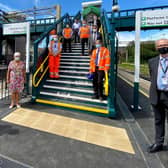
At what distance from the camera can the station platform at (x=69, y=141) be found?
238 centimetres

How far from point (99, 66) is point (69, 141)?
218 centimetres

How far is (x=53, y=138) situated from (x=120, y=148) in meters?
1.15

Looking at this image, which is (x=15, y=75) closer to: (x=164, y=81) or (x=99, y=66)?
(x=99, y=66)

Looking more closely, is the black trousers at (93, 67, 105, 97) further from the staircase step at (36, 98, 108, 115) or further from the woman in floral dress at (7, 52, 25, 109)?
the woman in floral dress at (7, 52, 25, 109)

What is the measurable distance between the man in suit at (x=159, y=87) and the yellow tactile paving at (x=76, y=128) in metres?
0.49

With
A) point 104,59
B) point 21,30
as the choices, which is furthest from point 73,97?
point 21,30

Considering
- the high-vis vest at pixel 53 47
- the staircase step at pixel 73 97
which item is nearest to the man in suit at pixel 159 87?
the staircase step at pixel 73 97

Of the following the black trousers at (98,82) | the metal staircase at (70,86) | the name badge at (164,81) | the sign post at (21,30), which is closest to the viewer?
the name badge at (164,81)

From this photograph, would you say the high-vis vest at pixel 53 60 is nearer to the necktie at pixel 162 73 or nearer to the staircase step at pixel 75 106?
the staircase step at pixel 75 106

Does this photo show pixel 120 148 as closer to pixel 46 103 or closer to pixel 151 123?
pixel 151 123

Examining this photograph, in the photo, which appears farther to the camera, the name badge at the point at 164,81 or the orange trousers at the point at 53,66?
the orange trousers at the point at 53,66

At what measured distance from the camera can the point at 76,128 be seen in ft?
11.5

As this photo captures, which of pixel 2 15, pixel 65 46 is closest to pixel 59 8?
pixel 65 46

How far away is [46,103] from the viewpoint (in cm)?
491
